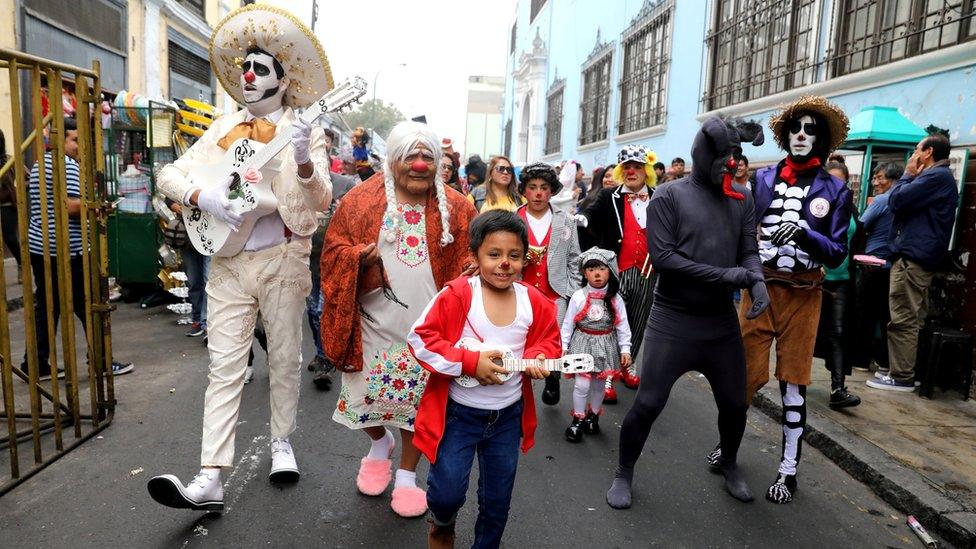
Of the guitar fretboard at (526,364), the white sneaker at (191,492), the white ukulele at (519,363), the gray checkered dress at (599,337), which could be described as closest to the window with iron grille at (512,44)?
the gray checkered dress at (599,337)

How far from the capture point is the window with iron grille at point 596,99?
1655cm

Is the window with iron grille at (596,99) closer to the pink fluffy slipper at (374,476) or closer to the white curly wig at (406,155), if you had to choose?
the white curly wig at (406,155)

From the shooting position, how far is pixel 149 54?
50.6ft

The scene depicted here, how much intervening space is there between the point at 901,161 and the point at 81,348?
8.08 meters

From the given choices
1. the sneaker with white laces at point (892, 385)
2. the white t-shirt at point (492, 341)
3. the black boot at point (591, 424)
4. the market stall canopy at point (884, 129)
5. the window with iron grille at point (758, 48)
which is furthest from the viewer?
the window with iron grille at point (758, 48)

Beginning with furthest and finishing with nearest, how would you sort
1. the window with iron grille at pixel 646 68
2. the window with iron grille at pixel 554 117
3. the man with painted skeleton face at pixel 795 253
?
1. the window with iron grille at pixel 554 117
2. the window with iron grille at pixel 646 68
3. the man with painted skeleton face at pixel 795 253

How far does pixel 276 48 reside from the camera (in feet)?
11.5

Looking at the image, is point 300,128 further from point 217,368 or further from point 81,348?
point 81,348

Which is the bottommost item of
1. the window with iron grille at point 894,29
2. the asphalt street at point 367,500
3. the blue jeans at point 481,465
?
the asphalt street at point 367,500

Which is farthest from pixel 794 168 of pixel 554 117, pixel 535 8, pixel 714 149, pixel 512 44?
pixel 512 44

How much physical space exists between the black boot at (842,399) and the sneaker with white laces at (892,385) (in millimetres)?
909

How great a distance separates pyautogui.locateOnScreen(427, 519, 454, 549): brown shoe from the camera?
267 centimetres

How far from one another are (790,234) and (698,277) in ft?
2.03

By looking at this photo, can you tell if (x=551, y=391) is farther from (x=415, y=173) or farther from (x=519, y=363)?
(x=519, y=363)
